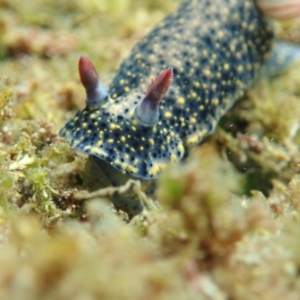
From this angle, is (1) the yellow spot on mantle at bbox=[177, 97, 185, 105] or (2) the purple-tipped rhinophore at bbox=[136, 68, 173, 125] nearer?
(2) the purple-tipped rhinophore at bbox=[136, 68, 173, 125]

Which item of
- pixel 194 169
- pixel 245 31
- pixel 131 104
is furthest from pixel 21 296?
pixel 245 31

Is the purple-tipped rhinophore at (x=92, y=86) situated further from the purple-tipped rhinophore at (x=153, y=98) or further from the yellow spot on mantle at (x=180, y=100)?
the yellow spot on mantle at (x=180, y=100)

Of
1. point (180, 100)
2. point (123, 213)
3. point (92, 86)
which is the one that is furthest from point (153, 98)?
point (123, 213)

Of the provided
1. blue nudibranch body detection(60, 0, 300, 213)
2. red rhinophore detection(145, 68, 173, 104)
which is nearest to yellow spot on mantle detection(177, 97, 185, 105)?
blue nudibranch body detection(60, 0, 300, 213)

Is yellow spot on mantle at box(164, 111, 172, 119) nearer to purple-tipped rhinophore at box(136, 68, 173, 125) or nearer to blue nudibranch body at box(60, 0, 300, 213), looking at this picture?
blue nudibranch body at box(60, 0, 300, 213)

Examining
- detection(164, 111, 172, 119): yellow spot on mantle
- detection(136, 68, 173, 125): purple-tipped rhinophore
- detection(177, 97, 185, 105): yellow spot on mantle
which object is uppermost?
detection(136, 68, 173, 125): purple-tipped rhinophore

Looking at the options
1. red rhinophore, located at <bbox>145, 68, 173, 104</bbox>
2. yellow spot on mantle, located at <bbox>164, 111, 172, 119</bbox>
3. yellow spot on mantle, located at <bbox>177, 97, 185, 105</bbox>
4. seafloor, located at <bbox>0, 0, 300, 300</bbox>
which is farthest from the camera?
yellow spot on mantle, located at <bbox>177, 97, 185, 105</bbox>

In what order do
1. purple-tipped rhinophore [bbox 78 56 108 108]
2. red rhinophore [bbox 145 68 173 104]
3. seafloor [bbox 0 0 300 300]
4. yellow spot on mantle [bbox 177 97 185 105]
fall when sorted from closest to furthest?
seafloor [bbox 0 0 300 300]
red rhinophore [bbox 145 68 173 104]
purple-tipped rhinophore [bbox 78 56 108 108]
yellow spot on mantle [bbox 177 97 185 105]

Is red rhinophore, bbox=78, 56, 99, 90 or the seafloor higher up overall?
red rhinophore, bbox=78, 56, 99, 90
